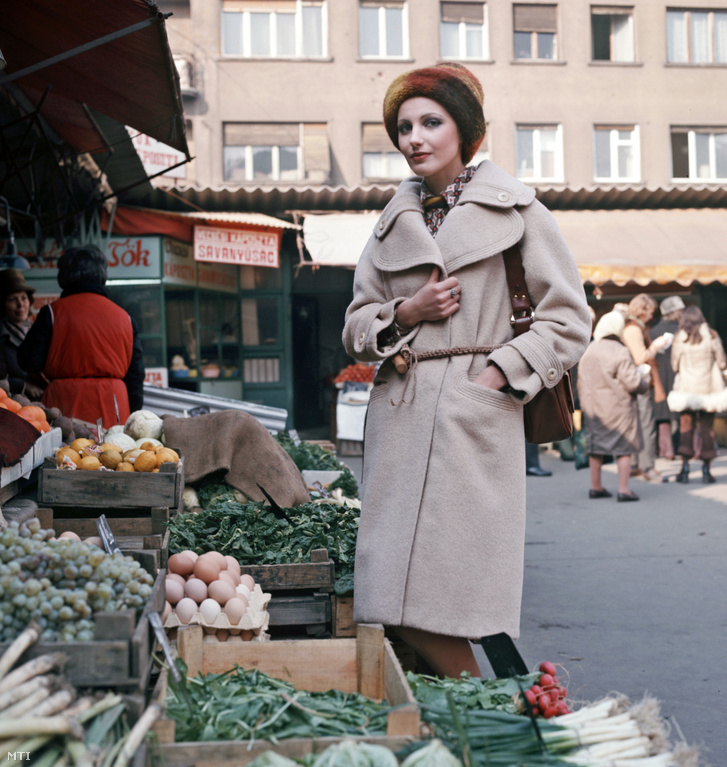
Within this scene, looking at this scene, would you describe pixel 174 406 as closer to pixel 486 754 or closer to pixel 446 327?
pixel 446 327

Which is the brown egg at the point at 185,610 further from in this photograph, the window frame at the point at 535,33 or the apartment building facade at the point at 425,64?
the window frame at the point at 535,33

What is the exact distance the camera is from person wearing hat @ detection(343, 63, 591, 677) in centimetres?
236

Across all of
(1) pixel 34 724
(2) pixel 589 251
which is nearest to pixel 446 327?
(1) pixel 34 724

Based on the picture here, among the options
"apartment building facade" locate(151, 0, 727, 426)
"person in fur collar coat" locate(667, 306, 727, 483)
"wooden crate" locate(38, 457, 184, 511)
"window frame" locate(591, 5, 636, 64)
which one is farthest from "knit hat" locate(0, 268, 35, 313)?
"window frame" locate(591, 5, 636, 64)

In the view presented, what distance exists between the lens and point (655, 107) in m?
21.1

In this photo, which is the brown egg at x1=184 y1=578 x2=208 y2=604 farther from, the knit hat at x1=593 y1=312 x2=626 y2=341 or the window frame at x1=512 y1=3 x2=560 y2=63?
the window frame at x1=512 y1=3 x2=560 y2=63

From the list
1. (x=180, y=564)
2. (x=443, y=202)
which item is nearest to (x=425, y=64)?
(x=443, y=202)

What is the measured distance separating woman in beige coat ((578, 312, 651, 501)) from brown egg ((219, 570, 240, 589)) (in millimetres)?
6409

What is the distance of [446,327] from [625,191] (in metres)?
12.7

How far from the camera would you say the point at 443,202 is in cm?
270

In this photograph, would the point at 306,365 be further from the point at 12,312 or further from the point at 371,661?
the point at 371,661

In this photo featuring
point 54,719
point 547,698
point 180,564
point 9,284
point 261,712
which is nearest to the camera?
point 54,719

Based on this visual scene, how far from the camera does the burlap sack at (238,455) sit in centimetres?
479

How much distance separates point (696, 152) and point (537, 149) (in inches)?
172
